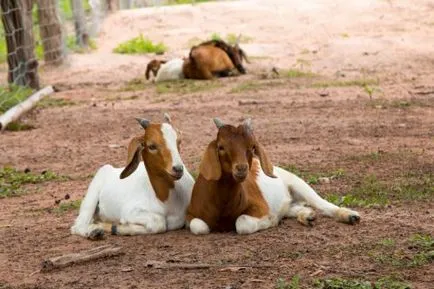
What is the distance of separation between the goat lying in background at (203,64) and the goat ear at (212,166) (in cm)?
1097

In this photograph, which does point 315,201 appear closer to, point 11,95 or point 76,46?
point 11,95

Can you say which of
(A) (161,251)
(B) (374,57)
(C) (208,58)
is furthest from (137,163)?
(B) (374,57)

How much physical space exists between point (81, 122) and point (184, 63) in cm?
463

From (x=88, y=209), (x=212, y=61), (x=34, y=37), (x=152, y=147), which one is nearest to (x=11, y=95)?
(x=34, y=37)

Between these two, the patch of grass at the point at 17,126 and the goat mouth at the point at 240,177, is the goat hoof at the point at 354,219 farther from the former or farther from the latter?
the patch of grass at the point at 17,126

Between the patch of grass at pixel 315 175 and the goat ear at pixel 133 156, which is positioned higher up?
the goat ear at pixel 133 156

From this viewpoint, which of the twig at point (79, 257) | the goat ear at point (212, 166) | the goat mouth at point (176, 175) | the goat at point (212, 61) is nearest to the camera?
the twig at point (79, 257)

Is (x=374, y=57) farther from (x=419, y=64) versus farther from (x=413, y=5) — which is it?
(x=413, y=5)

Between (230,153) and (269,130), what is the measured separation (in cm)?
526

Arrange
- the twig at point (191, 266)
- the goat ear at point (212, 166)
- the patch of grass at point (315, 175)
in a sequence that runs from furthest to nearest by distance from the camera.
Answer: the patch of grass at point (315, 175) < the goat ear at point (212, 166) < the twig at point (191, 266)

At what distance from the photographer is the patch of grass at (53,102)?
15.6 meters

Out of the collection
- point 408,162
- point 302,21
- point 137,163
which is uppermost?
point 137,163

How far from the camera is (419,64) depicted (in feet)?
59.7

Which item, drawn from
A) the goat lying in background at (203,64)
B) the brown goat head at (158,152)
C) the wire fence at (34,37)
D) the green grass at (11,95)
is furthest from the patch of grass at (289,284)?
the goat lying in background at (203,64)
